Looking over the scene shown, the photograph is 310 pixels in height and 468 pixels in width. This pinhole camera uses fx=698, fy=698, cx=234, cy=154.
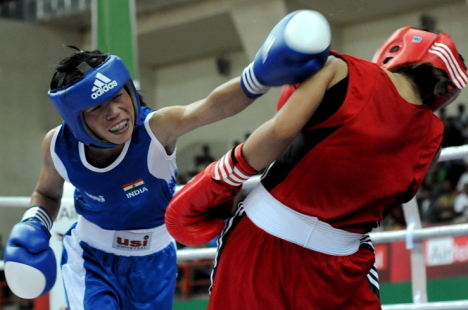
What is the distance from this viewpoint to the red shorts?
6.30 feet

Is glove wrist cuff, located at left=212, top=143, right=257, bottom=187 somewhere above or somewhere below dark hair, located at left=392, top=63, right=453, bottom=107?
below

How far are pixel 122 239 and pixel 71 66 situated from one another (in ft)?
2.29

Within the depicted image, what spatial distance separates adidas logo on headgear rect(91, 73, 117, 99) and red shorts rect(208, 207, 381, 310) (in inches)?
28.3

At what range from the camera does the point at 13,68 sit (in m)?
13.0

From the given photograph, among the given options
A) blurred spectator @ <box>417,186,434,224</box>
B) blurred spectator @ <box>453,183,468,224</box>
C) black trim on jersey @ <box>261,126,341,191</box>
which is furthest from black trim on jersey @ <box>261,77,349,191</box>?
blurred spectator @ <box>417,186,434,224</box>

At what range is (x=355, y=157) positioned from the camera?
188 cm

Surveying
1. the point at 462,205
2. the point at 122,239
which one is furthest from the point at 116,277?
the point at 462,205

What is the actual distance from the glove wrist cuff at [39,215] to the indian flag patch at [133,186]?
36 centimetres

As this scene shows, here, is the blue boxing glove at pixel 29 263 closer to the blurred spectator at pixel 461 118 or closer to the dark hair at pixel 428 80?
the dark hair at pixel 428 80

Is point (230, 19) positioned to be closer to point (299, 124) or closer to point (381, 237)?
point (381, 237)

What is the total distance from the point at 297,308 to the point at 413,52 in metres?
0.82

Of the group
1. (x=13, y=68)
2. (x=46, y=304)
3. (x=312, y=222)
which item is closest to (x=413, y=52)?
(x=312, y=222)

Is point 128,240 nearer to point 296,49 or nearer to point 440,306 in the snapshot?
point 296,49

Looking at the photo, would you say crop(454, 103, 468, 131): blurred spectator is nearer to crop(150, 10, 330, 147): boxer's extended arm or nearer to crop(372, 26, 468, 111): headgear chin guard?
crop(372, 26, 468, 111): headgear chin guard
